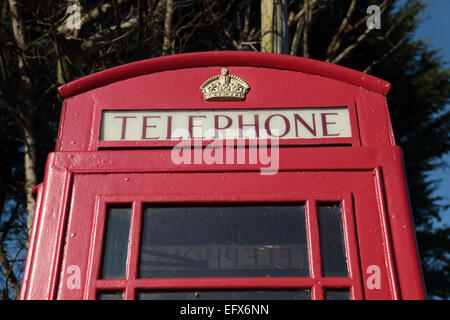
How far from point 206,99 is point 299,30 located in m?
4.60

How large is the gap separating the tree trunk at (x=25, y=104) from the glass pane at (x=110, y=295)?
3.80 m

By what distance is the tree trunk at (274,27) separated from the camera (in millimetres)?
3942

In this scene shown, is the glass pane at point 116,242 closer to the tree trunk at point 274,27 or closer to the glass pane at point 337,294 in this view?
the glass pane at point 337,294

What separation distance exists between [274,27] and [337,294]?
273 centimetres

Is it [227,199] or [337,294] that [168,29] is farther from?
[337,294]

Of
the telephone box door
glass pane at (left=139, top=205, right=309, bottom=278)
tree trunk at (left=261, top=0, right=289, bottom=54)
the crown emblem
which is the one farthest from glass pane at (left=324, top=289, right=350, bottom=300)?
tree trunk at (left=261, top=0, right=289, bottom=54)

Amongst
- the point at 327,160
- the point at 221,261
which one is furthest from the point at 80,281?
the point at 327,160

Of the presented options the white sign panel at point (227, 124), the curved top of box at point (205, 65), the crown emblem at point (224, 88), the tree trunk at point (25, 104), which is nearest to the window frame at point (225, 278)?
the white sign panel at point (227, 124)

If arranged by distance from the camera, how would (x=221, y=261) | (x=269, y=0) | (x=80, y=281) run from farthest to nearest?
(x=269, y=0), (x=221, y=261), (x=80, y=281)

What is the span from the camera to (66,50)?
518 cm

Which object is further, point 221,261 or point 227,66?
point 227,66

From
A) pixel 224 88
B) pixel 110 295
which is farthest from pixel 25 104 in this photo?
pixel 110 295

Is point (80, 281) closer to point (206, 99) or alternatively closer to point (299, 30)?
point (206, 99)
